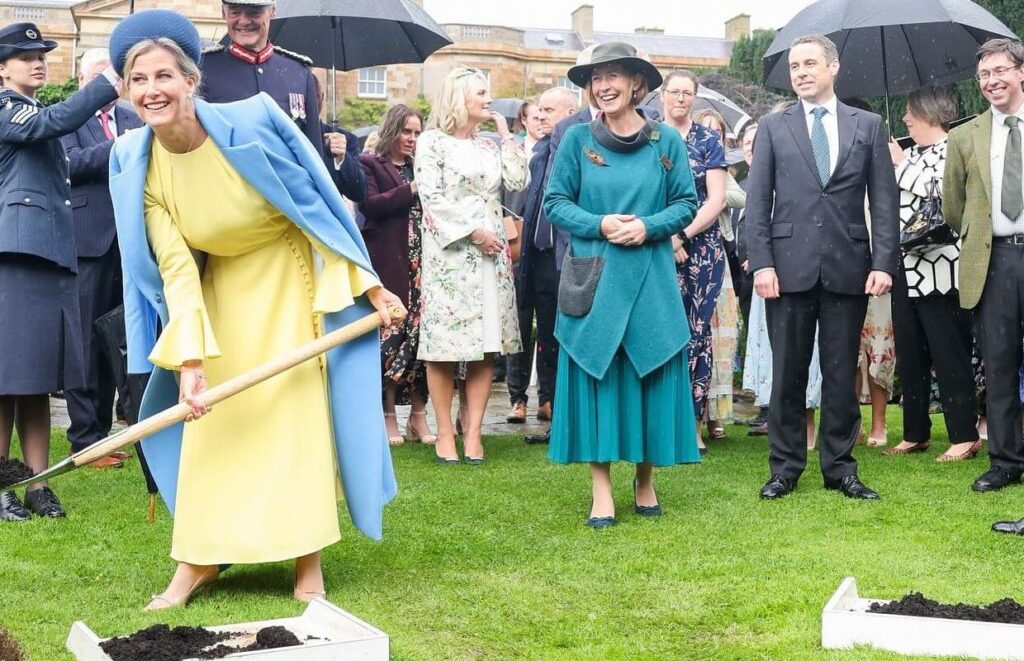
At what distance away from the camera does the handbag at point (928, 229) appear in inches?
333

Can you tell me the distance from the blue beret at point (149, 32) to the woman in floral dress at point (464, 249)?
3.81m

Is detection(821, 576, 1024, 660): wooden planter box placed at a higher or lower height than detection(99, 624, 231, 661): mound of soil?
lower

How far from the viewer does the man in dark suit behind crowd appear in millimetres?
7242

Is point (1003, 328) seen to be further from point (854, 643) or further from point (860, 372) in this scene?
point (854, 643)

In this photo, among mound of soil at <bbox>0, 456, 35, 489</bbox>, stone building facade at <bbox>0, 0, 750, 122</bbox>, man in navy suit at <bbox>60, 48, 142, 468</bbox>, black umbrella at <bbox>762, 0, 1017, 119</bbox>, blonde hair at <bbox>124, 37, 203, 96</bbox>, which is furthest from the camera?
stone building facade at <bbox>0, 0, 750, 122</bbox>

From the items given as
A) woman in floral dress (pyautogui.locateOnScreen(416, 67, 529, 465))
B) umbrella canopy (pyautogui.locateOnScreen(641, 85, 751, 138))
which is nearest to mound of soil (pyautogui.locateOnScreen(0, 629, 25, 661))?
woman in floral dress (pyautogui.locateOnScreen(416, 67, 529, 465))

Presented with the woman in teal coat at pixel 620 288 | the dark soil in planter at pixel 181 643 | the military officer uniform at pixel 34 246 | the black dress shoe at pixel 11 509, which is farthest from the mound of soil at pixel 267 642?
the military officer uniform at pixel 34 246

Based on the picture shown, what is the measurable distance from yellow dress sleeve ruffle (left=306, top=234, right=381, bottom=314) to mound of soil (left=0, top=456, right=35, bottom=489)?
1.65 meters

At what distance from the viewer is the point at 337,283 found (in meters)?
5.30

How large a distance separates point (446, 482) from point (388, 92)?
48305mm

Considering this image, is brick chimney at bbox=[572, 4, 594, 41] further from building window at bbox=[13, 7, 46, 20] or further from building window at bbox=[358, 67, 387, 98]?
building window at bbox=[13, 7, 46, 20]

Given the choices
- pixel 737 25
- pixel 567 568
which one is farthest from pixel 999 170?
pixel 737 25

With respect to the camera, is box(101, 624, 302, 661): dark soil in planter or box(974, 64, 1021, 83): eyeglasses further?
box(974, 64, 1021, 83): eyeglasses

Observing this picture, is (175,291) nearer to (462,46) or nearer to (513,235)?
(513,235)
